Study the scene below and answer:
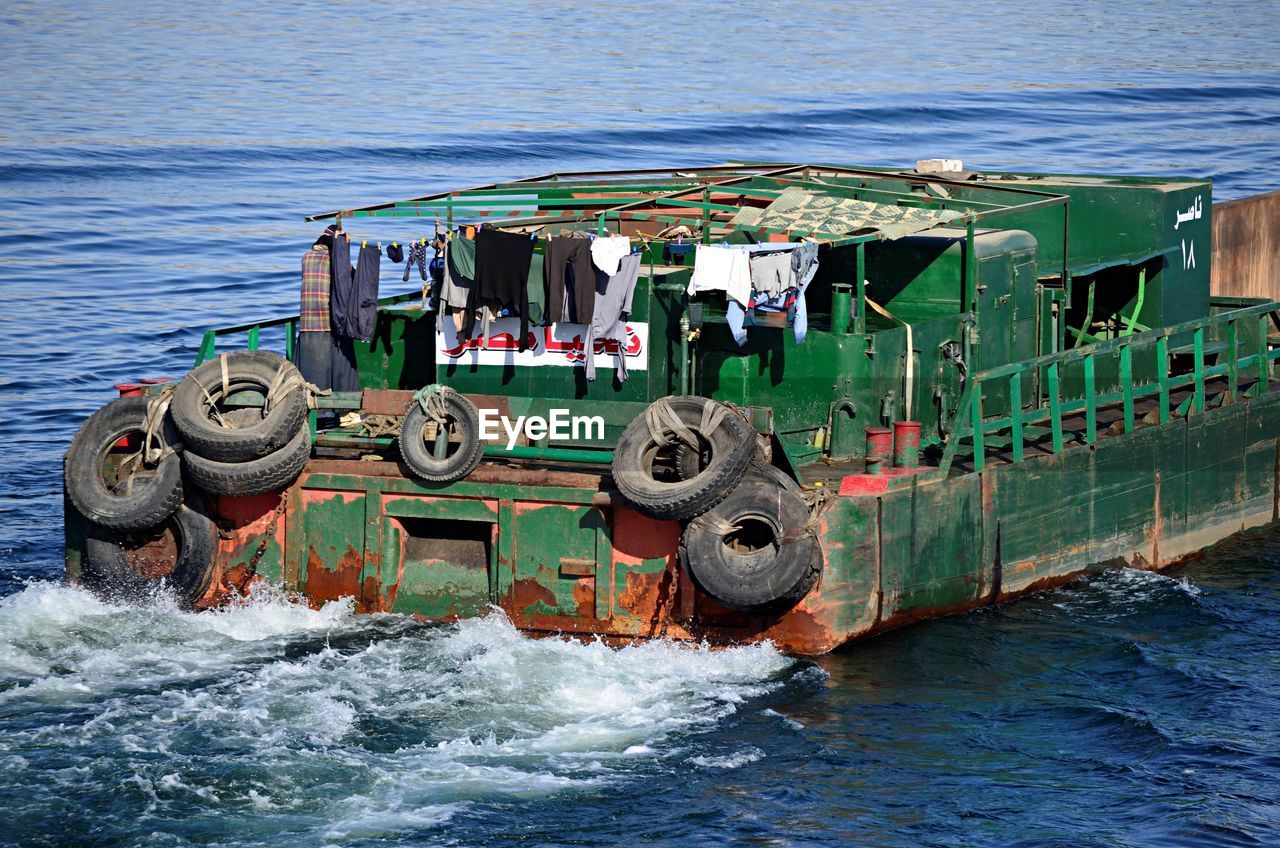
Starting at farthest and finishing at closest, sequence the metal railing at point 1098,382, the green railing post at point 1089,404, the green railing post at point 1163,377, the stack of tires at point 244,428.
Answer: the green railing post at point 1163,377 → the green railing post at point 1089,404 → the metal railing at point 1098,382 → the stack of tires at point 244,428

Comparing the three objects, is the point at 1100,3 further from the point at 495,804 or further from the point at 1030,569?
the point at 495,804

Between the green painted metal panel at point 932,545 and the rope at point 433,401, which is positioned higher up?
the rope at point 433,401

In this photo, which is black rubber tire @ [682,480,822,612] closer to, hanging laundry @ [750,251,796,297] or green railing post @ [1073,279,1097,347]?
hanging laundry @ [750,251,796,297]

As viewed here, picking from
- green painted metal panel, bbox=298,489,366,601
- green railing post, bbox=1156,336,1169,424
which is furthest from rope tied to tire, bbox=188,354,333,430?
green railing post, bbox=1156,336,1169,424

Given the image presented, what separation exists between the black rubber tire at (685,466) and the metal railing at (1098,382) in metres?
2.28

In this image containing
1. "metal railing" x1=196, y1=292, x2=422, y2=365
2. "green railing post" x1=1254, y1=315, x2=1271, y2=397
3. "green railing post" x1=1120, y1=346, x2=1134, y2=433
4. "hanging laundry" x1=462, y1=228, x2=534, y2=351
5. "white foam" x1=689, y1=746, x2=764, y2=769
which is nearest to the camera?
"white foam" x1=689, y1=746, x2=764, y2=769

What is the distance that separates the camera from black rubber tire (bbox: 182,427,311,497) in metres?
15.0

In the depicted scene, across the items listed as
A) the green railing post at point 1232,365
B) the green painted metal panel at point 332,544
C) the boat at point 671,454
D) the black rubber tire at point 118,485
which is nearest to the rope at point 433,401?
the boat at point 671,454

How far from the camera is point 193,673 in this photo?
14508mm

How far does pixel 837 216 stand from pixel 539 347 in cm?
300

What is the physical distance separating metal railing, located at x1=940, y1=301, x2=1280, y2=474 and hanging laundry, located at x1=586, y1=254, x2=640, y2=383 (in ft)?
10.0

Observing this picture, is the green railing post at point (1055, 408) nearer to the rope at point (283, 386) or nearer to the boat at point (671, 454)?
the boat at point (671, 454)

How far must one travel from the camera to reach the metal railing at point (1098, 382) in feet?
53.3

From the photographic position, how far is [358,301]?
16.5m
